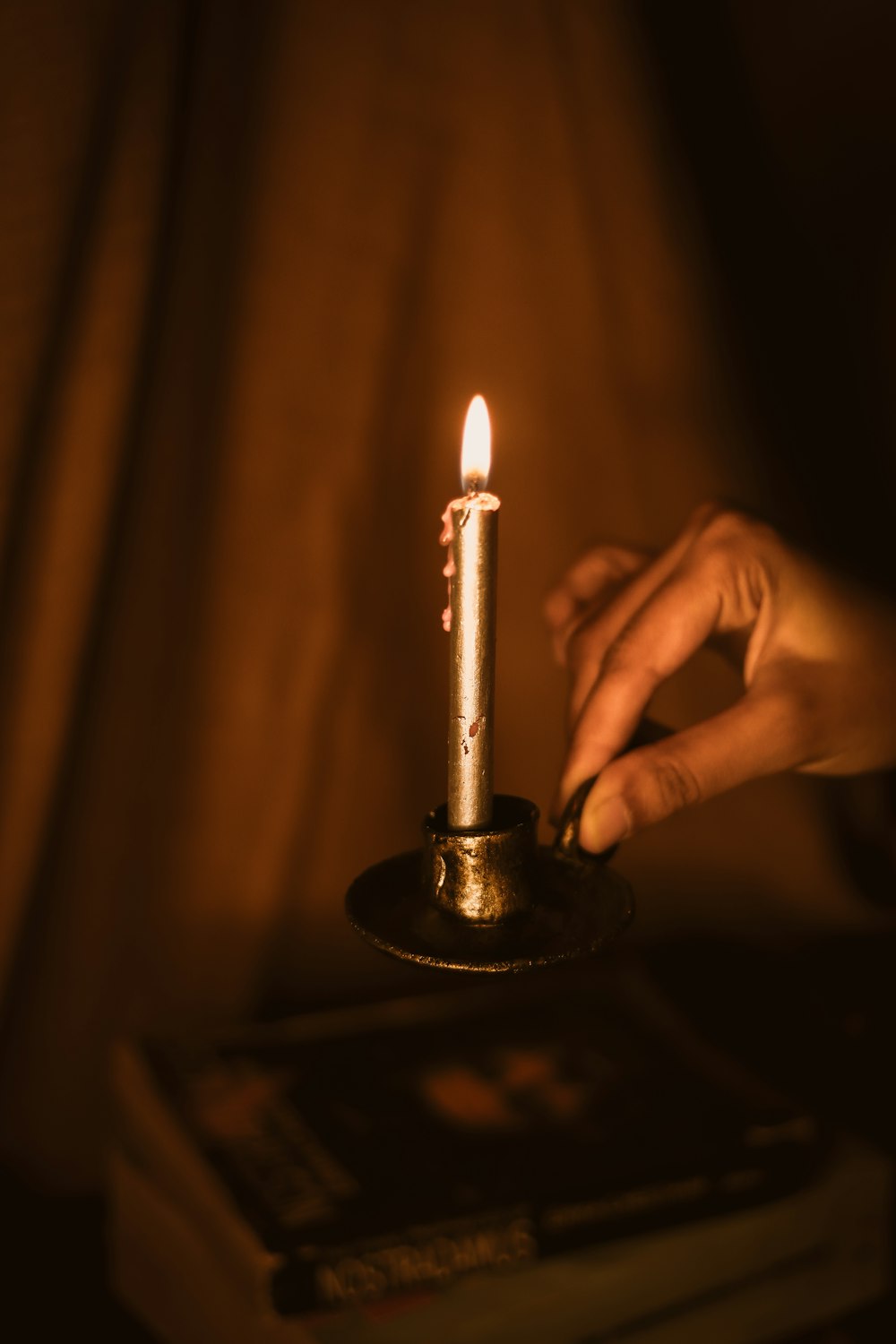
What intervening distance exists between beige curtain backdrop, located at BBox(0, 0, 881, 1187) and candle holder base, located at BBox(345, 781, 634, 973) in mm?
513

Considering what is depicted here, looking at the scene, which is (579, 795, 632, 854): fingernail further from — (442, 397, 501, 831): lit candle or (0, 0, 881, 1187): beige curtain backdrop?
(0, 0, 881, 1187): beige curtain backdrop

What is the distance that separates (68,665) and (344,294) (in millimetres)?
372

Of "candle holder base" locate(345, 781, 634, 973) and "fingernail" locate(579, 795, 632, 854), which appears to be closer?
"candle holder base" locate(345, 781, 634, 973)

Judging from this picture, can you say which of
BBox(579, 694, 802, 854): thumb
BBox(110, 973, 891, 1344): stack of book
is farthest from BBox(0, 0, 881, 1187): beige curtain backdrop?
BBox(579, 694, 802, 854): thumb

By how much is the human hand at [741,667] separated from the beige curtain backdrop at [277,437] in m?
0.35

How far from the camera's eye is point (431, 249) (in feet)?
3.42

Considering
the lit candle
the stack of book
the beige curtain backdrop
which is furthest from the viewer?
the beige curtain backdrop

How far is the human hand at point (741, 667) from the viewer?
0.62 m

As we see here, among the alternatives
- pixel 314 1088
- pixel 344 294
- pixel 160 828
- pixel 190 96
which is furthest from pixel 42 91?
pixel 314 1088

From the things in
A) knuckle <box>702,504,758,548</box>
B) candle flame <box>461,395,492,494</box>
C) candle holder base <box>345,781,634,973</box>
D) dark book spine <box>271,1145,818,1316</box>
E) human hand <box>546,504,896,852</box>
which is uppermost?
candle flame <box>461,395,492,494</box>

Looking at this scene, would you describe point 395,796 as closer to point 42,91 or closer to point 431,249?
point 431,249

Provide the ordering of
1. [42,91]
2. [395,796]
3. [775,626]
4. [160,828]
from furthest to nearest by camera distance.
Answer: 1. [395,796]
2. [160,828]
3. [42,91]
4. [775,626]

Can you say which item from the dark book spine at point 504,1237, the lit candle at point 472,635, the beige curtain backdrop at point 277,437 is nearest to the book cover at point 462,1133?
the dark book spine at point 504,1237

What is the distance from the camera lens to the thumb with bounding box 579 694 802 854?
0.56 m
